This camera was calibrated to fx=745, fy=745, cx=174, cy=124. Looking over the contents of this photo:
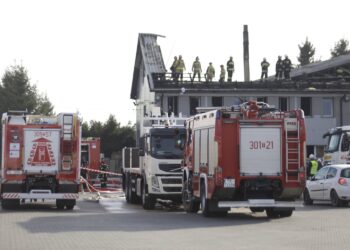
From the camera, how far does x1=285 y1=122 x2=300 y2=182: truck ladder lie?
19844mm

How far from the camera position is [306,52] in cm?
11150

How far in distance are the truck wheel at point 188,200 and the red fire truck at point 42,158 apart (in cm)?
347

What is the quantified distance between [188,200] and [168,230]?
20.1 ft

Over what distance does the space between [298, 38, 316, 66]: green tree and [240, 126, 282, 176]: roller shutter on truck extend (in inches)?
3644

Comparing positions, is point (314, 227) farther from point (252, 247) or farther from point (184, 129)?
point (184, 129)

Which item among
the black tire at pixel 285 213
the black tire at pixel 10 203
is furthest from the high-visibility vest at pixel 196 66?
the black tire at pixel 285 213

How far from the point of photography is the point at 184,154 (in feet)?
78.0

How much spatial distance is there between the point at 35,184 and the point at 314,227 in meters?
10.0

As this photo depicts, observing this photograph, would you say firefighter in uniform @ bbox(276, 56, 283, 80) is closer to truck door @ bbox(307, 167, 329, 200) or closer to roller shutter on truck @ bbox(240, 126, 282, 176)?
truck door @ bbox(307, 167, 329, 200)

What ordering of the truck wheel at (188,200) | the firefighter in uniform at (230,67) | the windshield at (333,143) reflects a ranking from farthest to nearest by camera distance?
the firefighter in uniform at (230,67), the windshield at (333,143), the truck wheel at (188,200)

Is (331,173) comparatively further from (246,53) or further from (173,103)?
(246,53)

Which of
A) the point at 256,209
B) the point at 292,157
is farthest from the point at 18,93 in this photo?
the point at 292,157

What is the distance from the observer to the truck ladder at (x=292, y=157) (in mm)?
19844

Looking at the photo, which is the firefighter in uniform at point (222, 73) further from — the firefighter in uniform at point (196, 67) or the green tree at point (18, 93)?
the green tree at point (18, 93)
